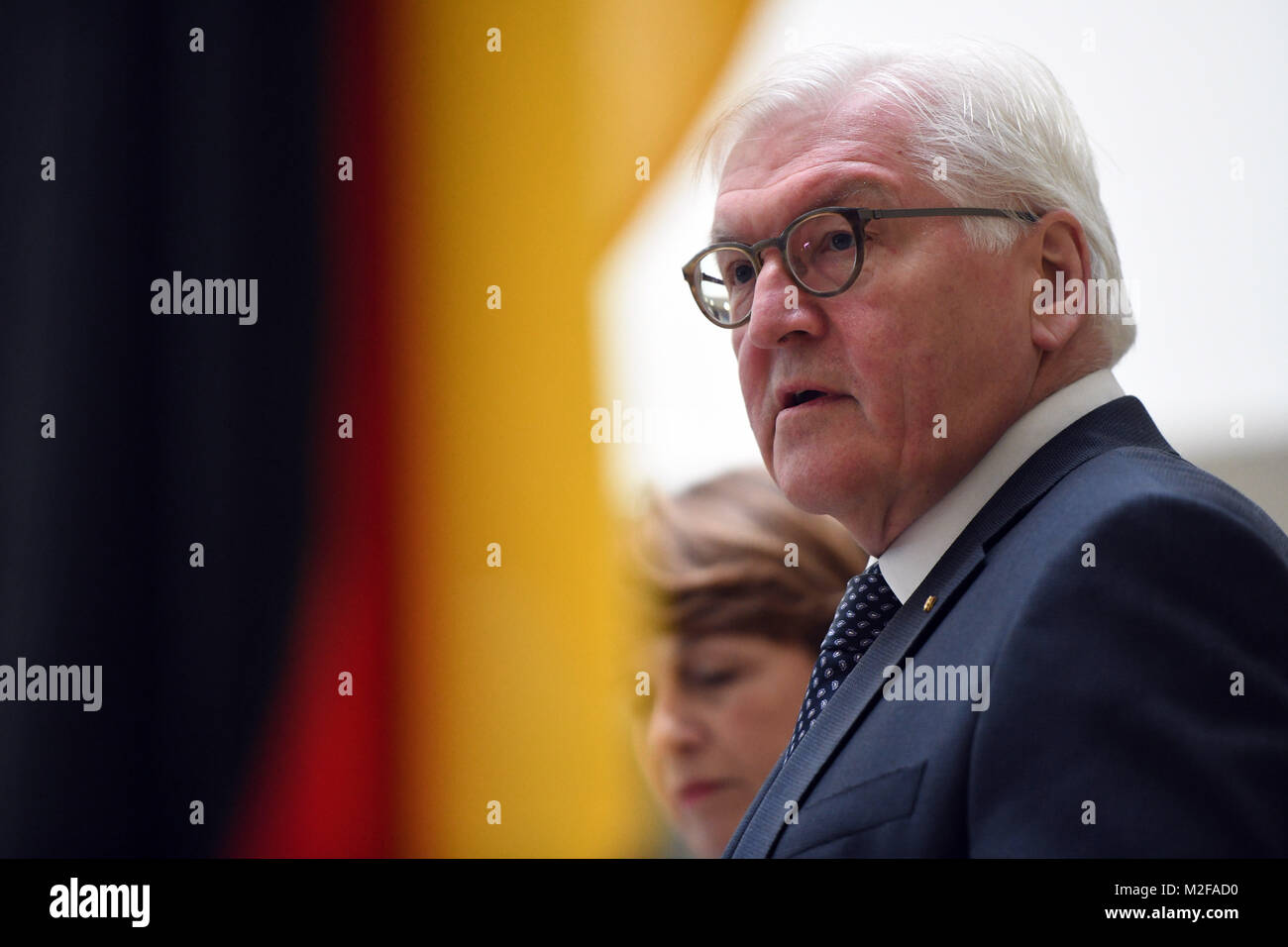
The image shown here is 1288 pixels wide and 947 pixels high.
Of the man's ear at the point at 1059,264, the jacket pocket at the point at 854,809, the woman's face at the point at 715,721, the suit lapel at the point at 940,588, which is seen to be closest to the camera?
the jacket pocket at the point at 854,809

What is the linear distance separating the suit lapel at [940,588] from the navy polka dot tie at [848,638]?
0.07 meters

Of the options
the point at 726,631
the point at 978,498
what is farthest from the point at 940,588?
the point at 726,631

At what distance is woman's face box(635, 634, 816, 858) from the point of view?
1767 millimetres

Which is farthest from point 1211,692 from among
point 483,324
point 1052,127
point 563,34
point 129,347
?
point 129,347


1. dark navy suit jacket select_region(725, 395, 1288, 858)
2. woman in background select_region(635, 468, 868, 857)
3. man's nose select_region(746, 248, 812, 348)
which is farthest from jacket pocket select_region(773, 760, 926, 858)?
woman in background select_region(635, 468, 868, 857)

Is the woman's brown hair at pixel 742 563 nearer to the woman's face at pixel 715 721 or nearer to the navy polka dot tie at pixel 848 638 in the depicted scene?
the woman's face at pixel 715 721

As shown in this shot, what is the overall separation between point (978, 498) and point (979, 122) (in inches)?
15.6

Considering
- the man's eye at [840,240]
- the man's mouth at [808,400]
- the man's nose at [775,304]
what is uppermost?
the man's eye at [840,240]

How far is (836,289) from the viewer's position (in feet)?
3.85

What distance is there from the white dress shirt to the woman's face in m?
0.68

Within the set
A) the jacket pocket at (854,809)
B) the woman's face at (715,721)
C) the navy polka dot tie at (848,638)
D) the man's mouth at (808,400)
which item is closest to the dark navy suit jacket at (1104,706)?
the jacket pocket at (854,809)

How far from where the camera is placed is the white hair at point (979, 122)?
1.15 meters

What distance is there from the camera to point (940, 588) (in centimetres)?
106
